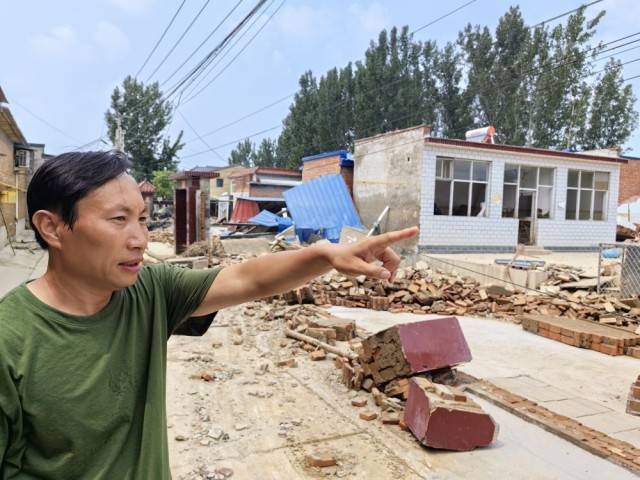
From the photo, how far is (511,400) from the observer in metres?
5.11

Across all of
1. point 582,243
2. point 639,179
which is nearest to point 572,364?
point 582,243

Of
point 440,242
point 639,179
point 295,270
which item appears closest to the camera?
point 295,270

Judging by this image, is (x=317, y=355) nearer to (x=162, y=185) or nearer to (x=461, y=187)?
(x=461, y=187)

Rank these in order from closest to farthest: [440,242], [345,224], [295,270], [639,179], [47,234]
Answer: [47,234] < [295,270] < [440,242] < [345,224] < [639,179]

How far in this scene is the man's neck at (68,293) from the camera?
1.29 meters

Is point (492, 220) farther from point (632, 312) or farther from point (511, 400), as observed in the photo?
point (511, 400)

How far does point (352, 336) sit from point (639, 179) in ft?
88.7

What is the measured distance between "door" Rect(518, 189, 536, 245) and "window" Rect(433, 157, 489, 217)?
200 cm

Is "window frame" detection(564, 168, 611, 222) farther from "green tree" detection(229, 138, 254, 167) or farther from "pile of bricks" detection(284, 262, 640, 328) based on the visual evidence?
"green tree" detection(229, 138, 254, 167)

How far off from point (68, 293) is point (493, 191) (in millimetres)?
17870

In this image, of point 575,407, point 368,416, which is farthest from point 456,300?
point 368,416

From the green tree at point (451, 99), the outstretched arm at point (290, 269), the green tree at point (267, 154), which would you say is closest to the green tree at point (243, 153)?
the green tree at point (267, 154)

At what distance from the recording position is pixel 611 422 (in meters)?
4.71

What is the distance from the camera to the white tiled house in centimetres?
1691
